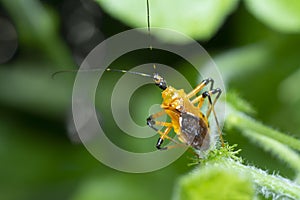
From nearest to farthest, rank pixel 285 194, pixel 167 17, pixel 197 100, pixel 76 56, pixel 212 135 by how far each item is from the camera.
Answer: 1. pixel 285 194
2. pixel 212 135
3. pixel 197 100
4. pixel 167 17
5. pixel 76 56

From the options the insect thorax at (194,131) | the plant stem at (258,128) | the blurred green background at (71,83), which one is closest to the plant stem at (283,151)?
the plant stem at (258,128)

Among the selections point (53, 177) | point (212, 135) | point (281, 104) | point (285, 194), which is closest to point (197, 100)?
point (212, 135)

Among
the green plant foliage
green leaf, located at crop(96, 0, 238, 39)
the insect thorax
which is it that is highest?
green leaf, located at crop(96, 0, 238, 39)

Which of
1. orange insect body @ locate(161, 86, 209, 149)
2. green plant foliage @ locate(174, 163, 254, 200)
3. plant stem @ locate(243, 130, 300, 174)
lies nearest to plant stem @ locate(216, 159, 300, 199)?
green plant foliage @ locate(174, 163, 254, 200)

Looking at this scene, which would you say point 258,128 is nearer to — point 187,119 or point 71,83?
point 187,119

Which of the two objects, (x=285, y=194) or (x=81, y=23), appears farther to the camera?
(x=81, y=23)

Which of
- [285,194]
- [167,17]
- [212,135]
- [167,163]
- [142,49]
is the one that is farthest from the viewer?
[142,49]

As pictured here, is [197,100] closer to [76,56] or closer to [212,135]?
[212,135]

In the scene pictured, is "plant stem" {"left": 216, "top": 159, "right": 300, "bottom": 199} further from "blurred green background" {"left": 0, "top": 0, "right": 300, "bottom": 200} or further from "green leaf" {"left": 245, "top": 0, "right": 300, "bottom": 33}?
"green leaf" {"left": 245, "top": 0, "right": 300, "bottom": 33}

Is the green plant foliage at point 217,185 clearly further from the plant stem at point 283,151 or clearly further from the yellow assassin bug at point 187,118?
the plant stem at point 283,151
